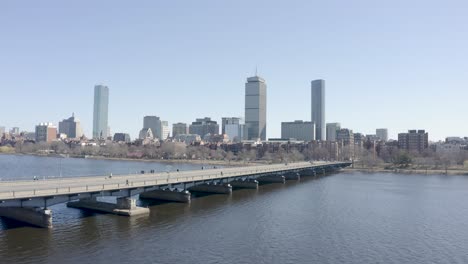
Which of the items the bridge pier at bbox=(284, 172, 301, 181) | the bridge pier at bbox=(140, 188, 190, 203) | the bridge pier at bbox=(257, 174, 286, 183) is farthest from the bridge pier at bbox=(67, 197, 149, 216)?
the bridge pier at bbox=(284, 172, 301, 181)

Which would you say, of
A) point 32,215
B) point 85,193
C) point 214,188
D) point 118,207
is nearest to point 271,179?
point 214,188

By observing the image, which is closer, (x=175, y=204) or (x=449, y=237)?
(x=449, y=237)

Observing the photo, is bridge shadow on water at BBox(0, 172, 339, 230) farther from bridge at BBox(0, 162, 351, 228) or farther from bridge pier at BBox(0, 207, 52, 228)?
bridge at BBox(0, 162, 351, 228)

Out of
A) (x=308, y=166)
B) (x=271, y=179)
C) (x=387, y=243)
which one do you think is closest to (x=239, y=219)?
(x=387, y=243)

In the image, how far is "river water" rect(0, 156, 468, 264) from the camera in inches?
1421

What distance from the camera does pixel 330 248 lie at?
40562mm

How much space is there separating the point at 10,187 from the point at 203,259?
25.3 meters

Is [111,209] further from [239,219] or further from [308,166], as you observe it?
[308,166]

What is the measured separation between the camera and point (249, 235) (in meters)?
44.4

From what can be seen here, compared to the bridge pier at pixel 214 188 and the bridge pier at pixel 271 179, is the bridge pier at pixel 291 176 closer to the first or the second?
the bridge pier at pixel 271 179

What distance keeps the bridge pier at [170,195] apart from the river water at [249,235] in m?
2.04

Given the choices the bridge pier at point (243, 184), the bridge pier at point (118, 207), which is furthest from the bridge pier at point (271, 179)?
the bridge pier at point (118, 207)

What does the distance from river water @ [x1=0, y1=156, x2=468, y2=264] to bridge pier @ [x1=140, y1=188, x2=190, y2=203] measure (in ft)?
6.71

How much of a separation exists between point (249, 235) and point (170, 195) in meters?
25.6
